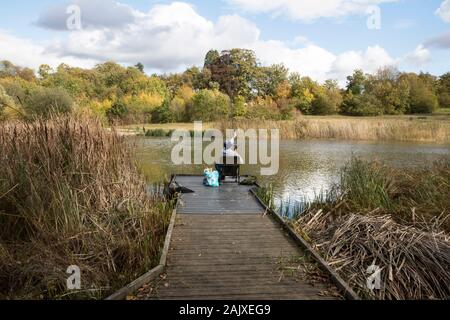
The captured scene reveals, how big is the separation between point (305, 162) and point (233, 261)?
11400 mm

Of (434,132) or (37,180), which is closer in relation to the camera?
(37,180)

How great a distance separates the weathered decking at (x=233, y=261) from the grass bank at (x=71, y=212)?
46 cm

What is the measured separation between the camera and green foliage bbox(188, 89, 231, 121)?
35.5 metres

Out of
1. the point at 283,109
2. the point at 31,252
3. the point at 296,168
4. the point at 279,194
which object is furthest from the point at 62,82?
the point at 31,252

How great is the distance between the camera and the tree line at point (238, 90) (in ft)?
120

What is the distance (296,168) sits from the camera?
14.2 m

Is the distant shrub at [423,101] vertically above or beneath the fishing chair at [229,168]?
above

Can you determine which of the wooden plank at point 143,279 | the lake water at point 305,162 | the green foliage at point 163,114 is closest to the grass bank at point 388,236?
the lake water at point 305,162

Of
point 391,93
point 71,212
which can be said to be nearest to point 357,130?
point 391,93

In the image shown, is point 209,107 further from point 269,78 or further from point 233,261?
point 233,261

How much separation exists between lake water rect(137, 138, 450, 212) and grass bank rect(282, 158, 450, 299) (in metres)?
1.45

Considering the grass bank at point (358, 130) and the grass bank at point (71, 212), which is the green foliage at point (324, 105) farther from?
the grass bank at point (71, 212)

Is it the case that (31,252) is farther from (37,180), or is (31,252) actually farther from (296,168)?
(296,168)
